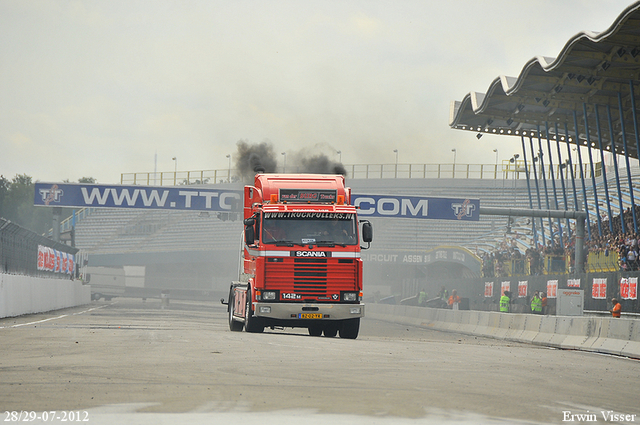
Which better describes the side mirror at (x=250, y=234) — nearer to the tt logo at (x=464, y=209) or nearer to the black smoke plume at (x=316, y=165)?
the black smoke plume at (x=316, y=165)

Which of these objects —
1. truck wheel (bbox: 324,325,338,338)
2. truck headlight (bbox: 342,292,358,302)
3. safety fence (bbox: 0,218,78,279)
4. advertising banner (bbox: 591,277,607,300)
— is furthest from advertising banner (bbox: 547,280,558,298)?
safety fence (bbox: 0,218,78,279)

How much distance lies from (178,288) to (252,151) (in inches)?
1975

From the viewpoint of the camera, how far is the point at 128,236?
84.0m

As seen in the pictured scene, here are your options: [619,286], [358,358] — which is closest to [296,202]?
[358,358]

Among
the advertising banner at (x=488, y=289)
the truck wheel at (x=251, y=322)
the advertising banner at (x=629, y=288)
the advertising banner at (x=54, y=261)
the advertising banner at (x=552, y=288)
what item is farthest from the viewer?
the advertising banner at (x=488, y=289)

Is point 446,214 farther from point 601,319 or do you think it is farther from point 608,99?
point 601,319

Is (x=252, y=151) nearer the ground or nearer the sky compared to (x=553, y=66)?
nearer the ground

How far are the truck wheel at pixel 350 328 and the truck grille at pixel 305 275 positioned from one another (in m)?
1.12

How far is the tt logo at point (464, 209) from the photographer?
152 ft

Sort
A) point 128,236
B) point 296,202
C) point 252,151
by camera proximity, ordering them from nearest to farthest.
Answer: point 296,202 → point 252,151 → point 128,236

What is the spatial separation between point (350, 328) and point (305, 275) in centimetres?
192

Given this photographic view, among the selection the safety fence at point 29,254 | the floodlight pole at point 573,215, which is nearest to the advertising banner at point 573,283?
the floodlight pole at point 573,215

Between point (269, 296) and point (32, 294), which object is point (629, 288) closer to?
point (269, 296)

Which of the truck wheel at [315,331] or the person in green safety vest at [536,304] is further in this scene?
the person in green safety vest at [536,304]
